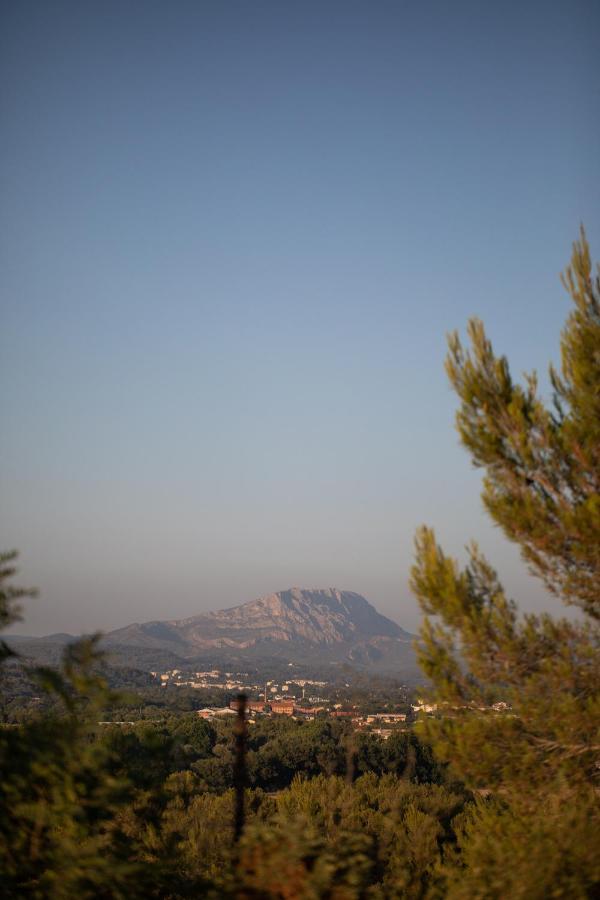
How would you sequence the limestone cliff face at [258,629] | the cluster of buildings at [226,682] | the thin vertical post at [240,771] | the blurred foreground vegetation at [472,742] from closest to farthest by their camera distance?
the blurred foreground vegetation at [472,742]
the thin vertical post at [240,771]
the cluster of buildings at [226,682]
the limestone cliff face at [258,629]

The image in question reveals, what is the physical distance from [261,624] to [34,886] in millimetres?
181066

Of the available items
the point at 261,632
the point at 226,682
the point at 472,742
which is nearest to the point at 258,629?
the point at 261,632

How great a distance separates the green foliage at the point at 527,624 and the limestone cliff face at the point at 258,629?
121797 millimetres

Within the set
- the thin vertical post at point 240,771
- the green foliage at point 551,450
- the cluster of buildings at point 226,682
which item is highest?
the green foliage at point 551,450

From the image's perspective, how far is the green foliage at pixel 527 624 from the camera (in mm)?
7395

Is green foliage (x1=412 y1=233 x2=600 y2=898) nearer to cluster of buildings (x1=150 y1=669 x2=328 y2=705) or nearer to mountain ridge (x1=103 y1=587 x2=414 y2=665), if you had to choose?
cluster of buildings (x1=150 y1=669 x2=328 y2=705)

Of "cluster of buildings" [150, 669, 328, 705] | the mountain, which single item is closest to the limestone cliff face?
the mountain

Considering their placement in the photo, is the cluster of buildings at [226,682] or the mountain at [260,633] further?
the mountain at [260,633]

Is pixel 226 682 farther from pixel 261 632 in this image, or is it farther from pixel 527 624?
pixel 261 632

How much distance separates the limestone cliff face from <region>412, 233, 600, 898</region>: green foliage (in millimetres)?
121797

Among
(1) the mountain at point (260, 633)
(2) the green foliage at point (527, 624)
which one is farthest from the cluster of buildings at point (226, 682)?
(2) the green foliage at point (527, 624)

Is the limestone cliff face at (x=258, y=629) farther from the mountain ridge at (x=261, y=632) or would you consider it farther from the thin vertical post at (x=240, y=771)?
the thin vertical post at (x=240, y=771)

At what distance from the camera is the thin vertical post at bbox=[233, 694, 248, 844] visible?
6.34 metres

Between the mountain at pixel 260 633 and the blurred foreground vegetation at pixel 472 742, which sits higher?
the blurred foreground vegetation at pixel 472 742
